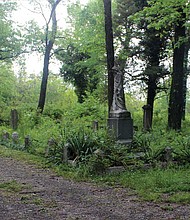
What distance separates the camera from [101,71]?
22.8 m

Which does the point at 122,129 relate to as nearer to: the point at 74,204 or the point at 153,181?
the point at 153,181

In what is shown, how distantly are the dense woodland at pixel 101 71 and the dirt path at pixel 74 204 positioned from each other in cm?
140

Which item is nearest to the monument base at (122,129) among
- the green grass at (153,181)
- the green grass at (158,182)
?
the green grass at (153,181)

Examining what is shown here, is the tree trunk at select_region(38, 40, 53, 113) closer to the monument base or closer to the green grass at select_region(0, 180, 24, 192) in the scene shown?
the monument base

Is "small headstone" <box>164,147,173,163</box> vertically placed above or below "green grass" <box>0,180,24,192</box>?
above

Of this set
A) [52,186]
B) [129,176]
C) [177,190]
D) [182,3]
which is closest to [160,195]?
[177,190]

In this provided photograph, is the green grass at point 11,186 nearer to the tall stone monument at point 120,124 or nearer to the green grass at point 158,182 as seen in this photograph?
the green grass at point 158,182

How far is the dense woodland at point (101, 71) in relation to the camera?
365 inches

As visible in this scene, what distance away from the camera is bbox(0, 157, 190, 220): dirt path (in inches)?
189

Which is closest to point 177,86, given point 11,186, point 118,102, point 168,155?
point 118,102

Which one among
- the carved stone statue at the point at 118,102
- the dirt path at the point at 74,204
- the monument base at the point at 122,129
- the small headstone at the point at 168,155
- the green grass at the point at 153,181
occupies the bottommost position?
the dirt path at the point at 74,204

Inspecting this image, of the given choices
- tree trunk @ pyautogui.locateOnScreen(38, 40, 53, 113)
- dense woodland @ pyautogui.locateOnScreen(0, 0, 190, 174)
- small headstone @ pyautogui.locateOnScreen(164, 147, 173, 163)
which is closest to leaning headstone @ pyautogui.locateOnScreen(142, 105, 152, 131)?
dense woodland @ pyautogui.locateOnScreen(0, 0, 190, 174)

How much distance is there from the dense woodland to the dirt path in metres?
1.40

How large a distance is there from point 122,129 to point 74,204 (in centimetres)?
496
